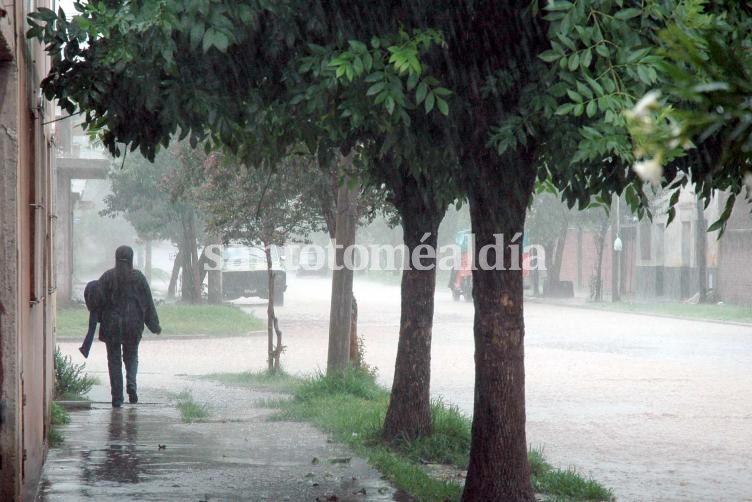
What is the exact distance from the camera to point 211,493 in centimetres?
800

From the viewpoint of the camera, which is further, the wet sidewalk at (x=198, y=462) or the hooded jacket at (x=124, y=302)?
the hooded jacket at (x=124, y=302)

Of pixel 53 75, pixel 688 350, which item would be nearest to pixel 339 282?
pixel 53 75

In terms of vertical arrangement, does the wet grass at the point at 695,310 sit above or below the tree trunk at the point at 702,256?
below

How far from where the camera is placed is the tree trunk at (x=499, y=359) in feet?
25.2

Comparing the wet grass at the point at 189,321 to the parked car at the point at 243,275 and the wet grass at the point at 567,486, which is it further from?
the wet grass at the point at 567,486

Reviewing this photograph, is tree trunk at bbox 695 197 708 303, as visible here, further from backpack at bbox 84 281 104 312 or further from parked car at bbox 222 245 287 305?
backpack at bbox 84 281 104 312

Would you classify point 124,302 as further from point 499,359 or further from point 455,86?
point 455,86

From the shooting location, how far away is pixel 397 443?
34.6 ft

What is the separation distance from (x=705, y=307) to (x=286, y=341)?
16651 millimetres

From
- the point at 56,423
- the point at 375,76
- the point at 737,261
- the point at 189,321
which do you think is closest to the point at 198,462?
the point at 56,423

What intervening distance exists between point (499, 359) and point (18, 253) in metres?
3.18

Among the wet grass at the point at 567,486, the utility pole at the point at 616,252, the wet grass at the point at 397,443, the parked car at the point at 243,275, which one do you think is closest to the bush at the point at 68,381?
the wet grass at the point at 397,443

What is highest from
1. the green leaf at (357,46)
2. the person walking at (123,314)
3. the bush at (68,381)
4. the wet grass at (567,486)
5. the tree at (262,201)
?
the green leaf at (357,46)

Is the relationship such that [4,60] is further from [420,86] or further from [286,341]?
[286,341]
